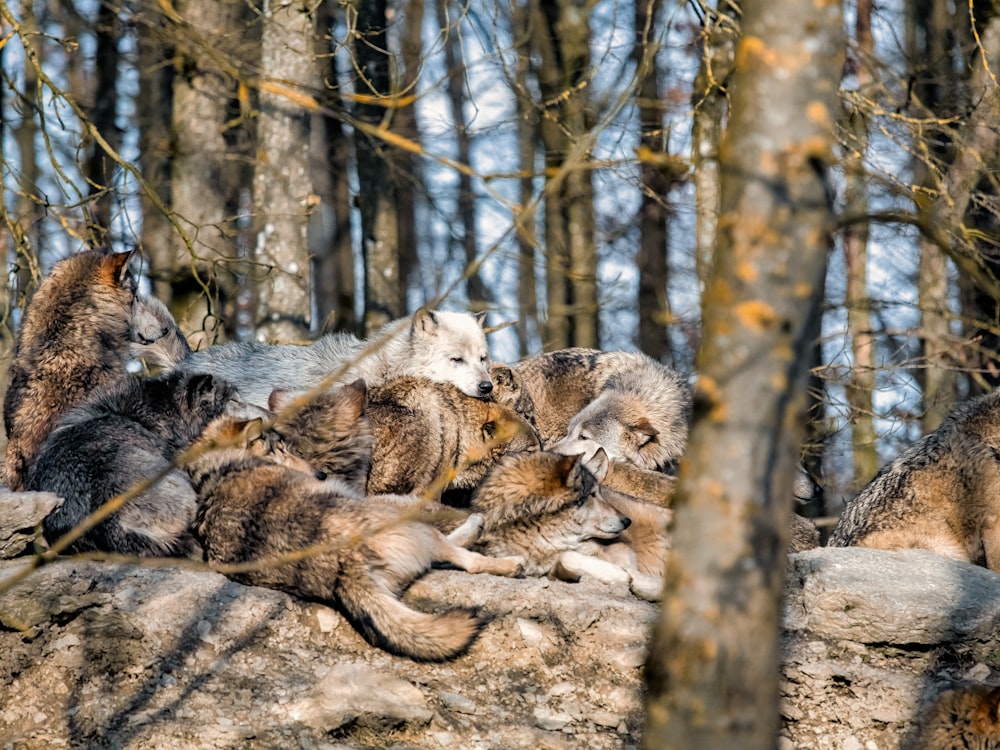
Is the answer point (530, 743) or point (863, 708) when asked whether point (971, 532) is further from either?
point (530, 743)

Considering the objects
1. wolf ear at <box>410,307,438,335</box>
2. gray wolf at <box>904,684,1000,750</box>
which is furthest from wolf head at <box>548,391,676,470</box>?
gray wolf at <box>904,684,1000,750</box>

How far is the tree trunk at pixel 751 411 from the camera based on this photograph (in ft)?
8.66

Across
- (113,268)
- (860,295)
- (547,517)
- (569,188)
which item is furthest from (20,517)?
(860,295)

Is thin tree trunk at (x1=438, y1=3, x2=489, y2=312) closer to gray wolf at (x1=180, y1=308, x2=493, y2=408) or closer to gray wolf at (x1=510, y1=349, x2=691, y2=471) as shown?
gray wolf at (x1=510, y1=349, x2=691, y2=471)

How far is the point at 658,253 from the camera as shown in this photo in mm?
18891

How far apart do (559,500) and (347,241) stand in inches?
609

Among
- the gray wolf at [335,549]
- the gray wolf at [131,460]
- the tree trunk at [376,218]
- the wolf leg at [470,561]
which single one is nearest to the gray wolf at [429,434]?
the gray wolf at [131,460]

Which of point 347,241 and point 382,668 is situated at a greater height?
point 347,241

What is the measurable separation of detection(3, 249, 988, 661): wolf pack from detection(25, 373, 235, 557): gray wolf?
0.5 inches

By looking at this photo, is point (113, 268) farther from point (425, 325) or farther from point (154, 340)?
point (425, 325)

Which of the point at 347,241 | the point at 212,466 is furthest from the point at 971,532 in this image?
the point at 347,241

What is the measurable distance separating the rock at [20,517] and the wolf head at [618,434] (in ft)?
13.0

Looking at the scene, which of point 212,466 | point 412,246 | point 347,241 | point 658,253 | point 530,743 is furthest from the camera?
point 412,246

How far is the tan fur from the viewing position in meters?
4.61
